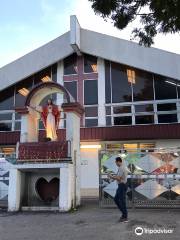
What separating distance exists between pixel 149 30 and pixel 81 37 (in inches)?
568

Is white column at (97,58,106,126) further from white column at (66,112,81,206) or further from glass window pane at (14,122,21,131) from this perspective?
white column at (66,112,81,206)

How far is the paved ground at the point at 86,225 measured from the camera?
8.58m

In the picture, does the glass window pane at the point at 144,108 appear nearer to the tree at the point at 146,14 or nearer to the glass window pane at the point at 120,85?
the glass window pane at the point at 120,85

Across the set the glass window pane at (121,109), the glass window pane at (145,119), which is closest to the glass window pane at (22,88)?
the glass window pane at (121,109)

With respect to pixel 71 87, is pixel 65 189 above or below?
below

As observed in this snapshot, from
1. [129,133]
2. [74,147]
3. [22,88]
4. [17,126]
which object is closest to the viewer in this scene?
[74,147]

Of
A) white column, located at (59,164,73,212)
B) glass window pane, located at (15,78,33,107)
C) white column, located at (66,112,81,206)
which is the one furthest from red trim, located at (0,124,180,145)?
white column, located at (59,164,73,212)

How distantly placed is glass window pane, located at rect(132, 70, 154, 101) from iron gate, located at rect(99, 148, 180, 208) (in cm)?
906

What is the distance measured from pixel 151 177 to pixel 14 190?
509 centimetres

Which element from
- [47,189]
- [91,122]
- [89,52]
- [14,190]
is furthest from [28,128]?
[89,52]

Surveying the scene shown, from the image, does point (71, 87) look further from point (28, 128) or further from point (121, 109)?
point (28, 128)

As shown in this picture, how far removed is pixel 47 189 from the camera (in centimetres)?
1455

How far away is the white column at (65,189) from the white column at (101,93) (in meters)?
9.26

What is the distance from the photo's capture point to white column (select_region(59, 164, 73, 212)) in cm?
1320
